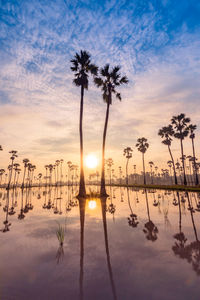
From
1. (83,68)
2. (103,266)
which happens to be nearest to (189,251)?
(103,266)

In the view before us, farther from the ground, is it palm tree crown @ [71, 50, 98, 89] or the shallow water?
Result: palm tree crown @ [71, 50, 98, 89]

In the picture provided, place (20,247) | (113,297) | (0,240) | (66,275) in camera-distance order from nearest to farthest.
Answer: (113,297) < (66,275) < (20,247) < (0,240)

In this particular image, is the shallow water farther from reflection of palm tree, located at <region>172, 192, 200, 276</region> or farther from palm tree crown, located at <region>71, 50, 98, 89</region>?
palm tree crown, located at <region>71, 50, 98, 89</region>

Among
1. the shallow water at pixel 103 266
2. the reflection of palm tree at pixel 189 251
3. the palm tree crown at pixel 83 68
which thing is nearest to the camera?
the shallow water at pixel 103 266

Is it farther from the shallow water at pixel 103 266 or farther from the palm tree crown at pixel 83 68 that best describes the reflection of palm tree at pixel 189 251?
the palm tree crown at pixel 83 68

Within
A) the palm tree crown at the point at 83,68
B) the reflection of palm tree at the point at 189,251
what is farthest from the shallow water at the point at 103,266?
the palm tree crown at the point at 83,68

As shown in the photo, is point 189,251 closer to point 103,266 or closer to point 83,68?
point 103,266

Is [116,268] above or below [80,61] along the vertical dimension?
below

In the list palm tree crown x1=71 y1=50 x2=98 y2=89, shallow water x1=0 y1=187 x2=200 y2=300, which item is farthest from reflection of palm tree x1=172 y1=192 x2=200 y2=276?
palm tree crown x1=71 y1=50 x2=98 y2=89

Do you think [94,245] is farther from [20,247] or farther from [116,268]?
[20,247]

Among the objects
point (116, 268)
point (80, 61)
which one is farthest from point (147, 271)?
point (80, 61)

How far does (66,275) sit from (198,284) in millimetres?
2841

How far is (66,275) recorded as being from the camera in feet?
12.5

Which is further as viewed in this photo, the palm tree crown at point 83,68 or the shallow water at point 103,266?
the palm tree crown at point 83,68
